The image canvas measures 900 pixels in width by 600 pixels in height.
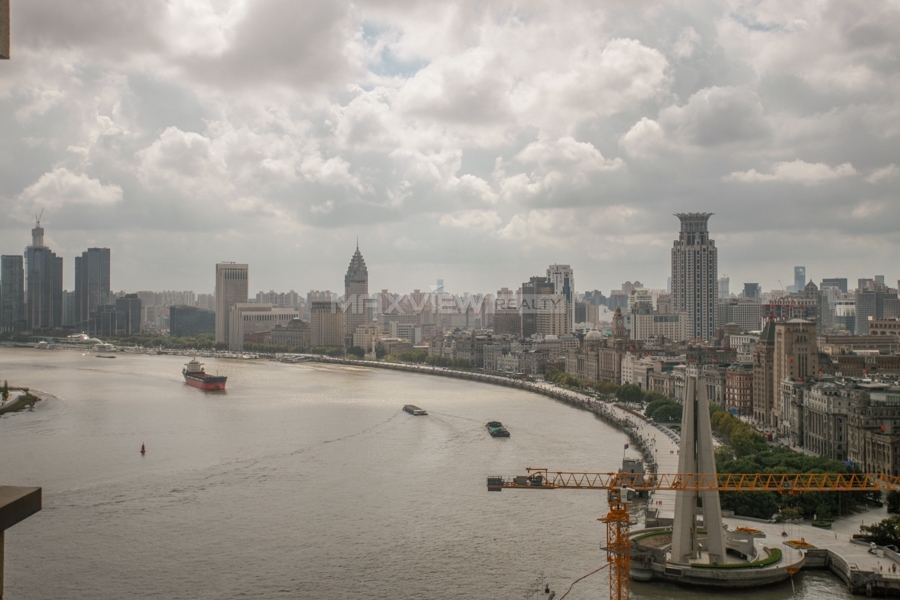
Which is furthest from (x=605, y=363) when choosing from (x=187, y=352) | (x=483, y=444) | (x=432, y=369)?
(x=187, y=352)

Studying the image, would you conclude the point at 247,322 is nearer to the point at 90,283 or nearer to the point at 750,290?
the point at 90,283

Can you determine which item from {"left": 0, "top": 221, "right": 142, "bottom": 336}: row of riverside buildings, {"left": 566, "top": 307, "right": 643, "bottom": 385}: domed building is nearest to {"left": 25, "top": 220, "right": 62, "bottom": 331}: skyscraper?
{"left": 0, "top": 221, "right": 142, "bottom": 336}: row of riverside buildings

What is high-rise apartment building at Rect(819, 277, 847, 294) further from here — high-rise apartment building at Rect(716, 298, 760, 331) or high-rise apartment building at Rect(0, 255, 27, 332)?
high-rise apartment building at Rect(0, 255, 27, 332)

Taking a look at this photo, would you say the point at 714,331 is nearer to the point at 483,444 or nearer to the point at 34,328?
the point at 483,444

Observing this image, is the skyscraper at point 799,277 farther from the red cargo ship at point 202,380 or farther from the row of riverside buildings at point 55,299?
the red cargo ship at point 202,380

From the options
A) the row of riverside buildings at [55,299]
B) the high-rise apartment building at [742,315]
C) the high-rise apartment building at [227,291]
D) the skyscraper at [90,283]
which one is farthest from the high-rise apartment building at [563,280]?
the skyscraper at [90,283]

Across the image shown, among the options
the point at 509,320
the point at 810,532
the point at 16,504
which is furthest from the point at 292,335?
the point at 16,504
